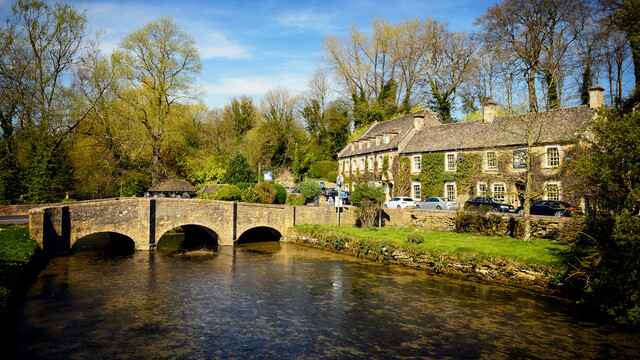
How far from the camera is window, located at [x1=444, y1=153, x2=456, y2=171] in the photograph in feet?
118

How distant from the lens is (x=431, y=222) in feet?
91.5

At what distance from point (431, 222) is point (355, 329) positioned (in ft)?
51.8

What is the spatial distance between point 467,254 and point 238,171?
2803cm

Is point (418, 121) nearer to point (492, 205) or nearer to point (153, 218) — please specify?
point (492, 205)

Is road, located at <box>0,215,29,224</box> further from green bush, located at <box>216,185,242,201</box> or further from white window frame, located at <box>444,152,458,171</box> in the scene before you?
white window frame, located at <box>444,152,458,171</box>

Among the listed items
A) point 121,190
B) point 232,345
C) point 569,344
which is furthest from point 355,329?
point 121,190

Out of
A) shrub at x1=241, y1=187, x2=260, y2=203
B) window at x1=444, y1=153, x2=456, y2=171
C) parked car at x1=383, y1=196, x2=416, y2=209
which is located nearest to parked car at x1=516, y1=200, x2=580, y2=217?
window at x1=444, y1=153, x2=456, y2=171

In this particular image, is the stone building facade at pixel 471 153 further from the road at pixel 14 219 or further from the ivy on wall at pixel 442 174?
the road at pixel 14 219

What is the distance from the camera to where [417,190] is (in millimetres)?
39062

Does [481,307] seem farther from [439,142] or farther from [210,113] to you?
[210,113]

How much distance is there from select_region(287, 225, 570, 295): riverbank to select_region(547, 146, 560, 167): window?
1053 centimetres

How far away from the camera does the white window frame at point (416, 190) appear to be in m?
38.7

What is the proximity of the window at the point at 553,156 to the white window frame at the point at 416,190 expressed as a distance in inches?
448

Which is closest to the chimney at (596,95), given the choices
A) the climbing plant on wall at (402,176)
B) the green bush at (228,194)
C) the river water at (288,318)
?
the climbing plant on wall at (402,176)
